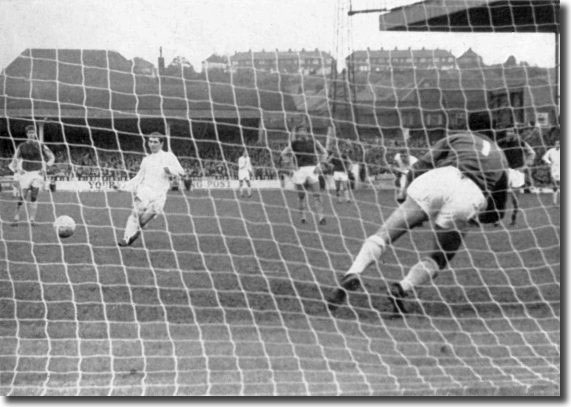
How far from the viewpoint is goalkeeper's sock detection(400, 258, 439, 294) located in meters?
5.33

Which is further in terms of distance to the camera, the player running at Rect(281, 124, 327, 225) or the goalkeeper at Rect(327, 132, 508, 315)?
the player running at Rect(281, 124, 327, 225)

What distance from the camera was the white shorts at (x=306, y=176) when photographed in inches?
466

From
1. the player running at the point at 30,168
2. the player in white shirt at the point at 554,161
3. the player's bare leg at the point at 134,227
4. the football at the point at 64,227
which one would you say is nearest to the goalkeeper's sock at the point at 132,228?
the player's bare leg at the point at 134,227

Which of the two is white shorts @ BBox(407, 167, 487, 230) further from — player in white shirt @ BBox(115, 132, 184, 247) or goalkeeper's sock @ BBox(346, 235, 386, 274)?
player in white shirt @ BBox(115, 132, 184, 247)

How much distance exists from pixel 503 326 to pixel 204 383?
7.83 feet

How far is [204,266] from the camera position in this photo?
734cm

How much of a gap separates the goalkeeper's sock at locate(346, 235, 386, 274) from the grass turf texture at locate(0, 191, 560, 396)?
47 centimetres

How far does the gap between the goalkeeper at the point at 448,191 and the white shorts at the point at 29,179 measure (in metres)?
6.69

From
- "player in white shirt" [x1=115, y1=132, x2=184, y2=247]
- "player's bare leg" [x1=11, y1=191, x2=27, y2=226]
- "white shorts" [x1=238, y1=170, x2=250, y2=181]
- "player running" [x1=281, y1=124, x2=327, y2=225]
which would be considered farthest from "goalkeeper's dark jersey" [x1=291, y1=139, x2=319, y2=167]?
"player's bare leg" [x1=11, y1=191, x2=27, y2=226]

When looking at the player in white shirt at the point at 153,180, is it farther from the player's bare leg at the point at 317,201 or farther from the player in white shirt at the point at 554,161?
the player in white shirt at the point at 554,161

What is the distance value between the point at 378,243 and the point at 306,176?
6.58 m

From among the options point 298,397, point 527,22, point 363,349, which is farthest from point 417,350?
point 527,22

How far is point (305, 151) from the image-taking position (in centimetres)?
1201

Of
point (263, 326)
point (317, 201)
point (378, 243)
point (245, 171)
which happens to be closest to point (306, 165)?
point (317, 201)
